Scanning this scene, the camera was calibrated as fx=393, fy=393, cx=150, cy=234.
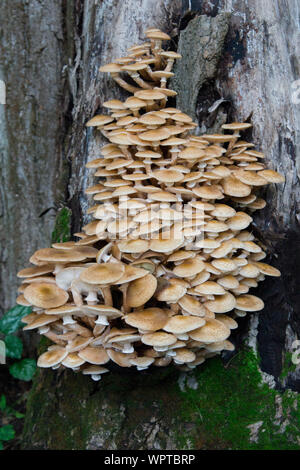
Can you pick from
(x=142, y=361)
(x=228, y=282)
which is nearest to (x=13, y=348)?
(x=142, y=361)

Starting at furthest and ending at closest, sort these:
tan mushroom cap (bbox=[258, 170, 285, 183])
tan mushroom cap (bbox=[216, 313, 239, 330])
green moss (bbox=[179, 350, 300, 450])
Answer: green moss (bbox=[179, 350, 300, 450])
tan mushroom cap (bbox=[258, 170, 285, 183])
tan mushroom cap (bbox=[216, 313, 239, 330])

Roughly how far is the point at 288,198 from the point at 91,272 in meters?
2.12

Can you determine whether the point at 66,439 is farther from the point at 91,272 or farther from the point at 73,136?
the point at 73,136

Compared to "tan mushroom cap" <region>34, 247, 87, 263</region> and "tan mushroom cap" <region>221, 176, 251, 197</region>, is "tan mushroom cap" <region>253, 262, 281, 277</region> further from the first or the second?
"tan mushroom cap" <region>34, 247, 87, 263</region>

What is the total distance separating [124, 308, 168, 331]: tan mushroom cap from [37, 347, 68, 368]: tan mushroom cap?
64 centimetres

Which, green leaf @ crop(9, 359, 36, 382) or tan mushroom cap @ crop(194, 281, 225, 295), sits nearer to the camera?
tan mushroom cap @ crop(194, 281, 225, 295)

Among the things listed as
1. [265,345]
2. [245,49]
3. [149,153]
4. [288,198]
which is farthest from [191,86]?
[265,345]

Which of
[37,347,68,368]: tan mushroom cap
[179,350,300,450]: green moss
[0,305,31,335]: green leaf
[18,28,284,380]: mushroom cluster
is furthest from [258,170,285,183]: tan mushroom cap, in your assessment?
[0,305,31,335]: green leaf

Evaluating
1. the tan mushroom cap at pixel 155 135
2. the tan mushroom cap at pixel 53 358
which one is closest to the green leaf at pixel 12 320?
the tan mushroom cap at pixel 53 358

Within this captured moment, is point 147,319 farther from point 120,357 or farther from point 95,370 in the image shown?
point 95,370

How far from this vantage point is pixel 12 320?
5293mm

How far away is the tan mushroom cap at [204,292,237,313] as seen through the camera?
3.11 metres

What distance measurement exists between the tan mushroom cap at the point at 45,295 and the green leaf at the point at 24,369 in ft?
9.59

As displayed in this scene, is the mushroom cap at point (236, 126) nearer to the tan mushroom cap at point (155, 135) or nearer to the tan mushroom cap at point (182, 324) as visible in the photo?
the tan mushroom cap at point (155, 135)
